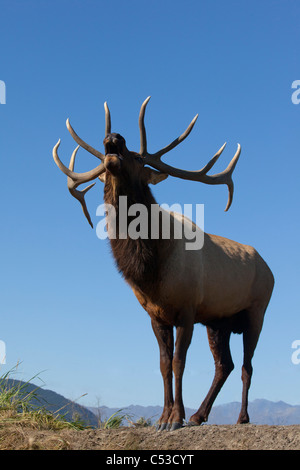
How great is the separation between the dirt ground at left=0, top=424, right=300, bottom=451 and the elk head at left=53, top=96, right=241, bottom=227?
266 cm

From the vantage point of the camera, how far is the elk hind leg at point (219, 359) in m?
7.93

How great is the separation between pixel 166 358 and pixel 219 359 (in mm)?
1223

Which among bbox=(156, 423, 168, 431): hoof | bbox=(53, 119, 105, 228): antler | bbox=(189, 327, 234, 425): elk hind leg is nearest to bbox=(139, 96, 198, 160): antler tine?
bbox=(53, 119, 105, 228): antler

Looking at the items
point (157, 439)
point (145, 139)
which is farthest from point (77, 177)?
point (157, 439)

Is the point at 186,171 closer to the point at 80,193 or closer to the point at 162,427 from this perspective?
the point at 80,193

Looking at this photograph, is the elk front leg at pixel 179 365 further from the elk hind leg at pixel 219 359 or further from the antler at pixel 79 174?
the antler at pixel 79 174

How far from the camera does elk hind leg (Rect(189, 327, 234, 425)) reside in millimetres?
7926

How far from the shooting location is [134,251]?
7039mm

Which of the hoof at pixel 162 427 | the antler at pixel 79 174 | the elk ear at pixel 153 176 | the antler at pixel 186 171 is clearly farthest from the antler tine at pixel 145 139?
the hoof at pixel 162 427

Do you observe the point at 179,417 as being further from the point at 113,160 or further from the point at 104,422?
the point at 113,160

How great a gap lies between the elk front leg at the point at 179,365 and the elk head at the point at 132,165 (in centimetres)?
174

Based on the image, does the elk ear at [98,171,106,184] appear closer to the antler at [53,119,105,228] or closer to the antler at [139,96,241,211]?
the antler at [53,119,105,228]
